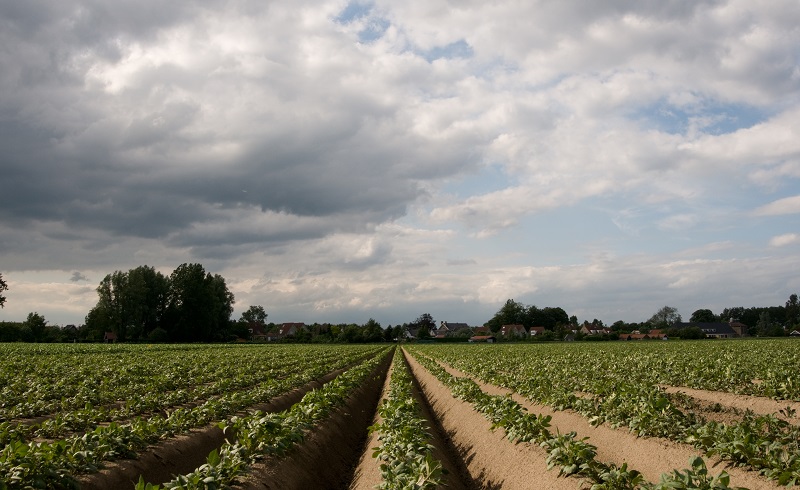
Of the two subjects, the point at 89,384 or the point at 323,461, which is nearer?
the point at 323,461

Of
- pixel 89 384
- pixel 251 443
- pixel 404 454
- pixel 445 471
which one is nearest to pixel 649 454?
pixel 445 471

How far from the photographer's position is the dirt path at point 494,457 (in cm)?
859

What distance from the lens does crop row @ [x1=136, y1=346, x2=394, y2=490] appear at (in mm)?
7072

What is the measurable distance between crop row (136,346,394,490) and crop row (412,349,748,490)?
13.5 ft

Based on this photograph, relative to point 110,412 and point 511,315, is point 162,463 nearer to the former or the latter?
point 110,412

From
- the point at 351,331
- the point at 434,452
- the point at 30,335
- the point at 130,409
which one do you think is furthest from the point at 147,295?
the point at 434,452

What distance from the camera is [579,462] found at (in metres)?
7.98

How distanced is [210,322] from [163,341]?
940cm

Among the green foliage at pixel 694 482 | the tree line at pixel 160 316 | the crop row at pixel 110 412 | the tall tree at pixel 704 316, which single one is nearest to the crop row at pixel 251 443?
the crop row at pixel 110 412

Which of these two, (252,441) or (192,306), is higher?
(192,306)

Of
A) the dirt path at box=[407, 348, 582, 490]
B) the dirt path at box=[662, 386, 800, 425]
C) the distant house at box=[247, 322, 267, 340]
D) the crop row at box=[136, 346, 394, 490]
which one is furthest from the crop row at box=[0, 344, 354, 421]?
the distant house at box=[247, 322, 267, 340]

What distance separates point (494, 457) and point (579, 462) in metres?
3.37

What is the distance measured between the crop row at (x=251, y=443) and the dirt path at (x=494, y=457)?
3.63 metres

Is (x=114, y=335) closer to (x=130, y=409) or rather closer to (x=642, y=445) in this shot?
(x=130, y=409)
